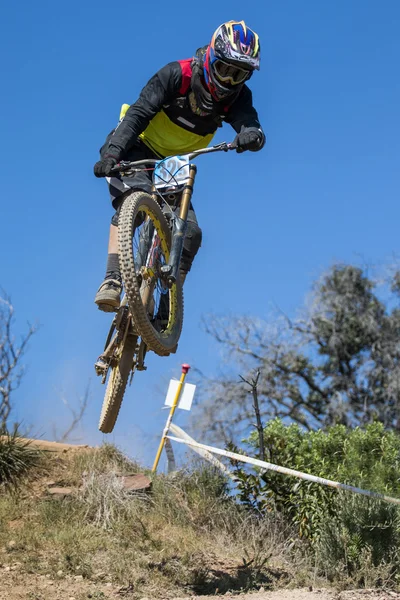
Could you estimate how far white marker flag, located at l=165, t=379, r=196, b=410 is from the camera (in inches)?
464

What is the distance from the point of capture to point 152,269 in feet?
24.6

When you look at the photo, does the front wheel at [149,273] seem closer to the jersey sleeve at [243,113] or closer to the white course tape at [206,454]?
the jersey sleeve at [243,113]

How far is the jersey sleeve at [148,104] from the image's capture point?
7949 millimetres

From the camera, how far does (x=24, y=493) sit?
34.9 feet

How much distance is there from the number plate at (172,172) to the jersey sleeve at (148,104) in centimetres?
33

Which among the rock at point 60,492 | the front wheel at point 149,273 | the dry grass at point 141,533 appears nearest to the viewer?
the front wheel at point 149,273

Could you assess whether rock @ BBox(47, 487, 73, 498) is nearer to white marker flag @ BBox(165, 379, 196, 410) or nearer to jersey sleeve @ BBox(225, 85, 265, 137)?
white marker flag @ BBox(165, 379, 196, 410)

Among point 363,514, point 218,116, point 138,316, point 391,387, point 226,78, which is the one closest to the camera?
point 138,316

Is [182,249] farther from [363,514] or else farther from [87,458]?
[87,458]

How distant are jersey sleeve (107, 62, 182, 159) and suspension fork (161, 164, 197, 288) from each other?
56cm

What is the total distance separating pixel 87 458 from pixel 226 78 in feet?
17.5

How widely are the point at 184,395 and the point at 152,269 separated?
462 centimetres

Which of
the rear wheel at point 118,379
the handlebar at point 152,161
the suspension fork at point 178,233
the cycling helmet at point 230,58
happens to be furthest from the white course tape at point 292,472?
the cycling helmet at point 230,58

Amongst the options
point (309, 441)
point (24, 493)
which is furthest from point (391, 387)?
point (24, 493)
